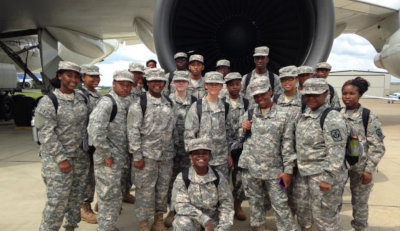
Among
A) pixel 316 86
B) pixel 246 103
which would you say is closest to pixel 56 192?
pixel 246 103

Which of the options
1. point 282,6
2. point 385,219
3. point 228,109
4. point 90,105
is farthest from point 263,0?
point 385,219

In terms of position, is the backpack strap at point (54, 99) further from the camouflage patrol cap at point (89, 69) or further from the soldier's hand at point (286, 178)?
the soldier's hand at point (286, 178)

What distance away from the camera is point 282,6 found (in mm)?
4219

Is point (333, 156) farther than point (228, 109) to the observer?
No

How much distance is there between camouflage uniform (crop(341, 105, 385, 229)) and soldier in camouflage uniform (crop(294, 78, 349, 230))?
1.29ft

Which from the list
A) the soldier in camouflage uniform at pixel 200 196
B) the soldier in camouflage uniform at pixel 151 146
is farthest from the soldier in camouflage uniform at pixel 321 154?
the soldier in camouflage uniform at pixel 151 146

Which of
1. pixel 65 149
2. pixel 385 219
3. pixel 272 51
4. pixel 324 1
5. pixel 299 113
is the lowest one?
pixel 385 219

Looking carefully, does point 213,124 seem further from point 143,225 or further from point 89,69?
point 89,69

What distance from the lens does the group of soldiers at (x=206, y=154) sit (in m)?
2.43

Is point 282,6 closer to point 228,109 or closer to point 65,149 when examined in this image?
point 228,109

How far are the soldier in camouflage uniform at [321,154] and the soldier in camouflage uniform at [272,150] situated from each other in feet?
0.37

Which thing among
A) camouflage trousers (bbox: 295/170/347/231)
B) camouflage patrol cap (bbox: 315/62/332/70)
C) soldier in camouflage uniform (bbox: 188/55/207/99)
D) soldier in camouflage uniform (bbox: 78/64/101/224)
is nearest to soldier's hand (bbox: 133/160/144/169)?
soldier in camouflage uniform (bbox: 78/64/101/224)

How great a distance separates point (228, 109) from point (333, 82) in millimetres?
41156

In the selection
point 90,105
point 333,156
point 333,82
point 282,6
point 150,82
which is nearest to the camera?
point 333,156
